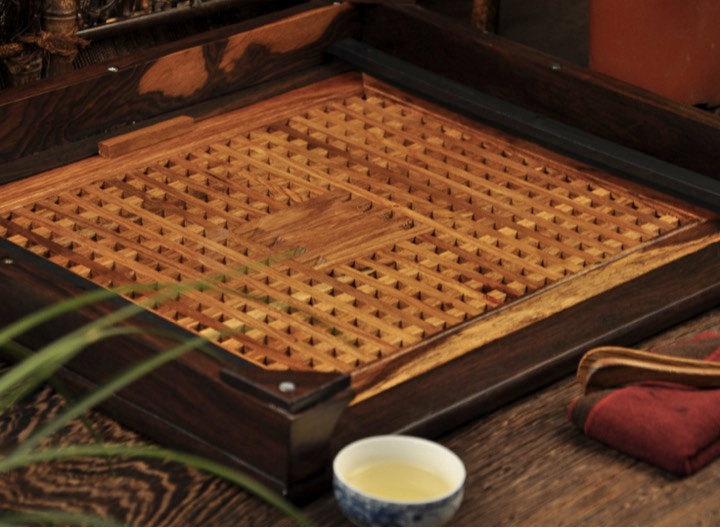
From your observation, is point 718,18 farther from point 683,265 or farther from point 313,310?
point 313,310

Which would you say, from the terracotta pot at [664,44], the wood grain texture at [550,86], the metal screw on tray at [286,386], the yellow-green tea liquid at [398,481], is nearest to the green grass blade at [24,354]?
the metal screw on tray at [286,386]

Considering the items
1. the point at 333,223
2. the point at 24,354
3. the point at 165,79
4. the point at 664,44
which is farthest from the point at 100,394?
the point at 664,44

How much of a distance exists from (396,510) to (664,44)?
6.95ft

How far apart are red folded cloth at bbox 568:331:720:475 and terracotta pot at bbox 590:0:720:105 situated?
5.55 feet

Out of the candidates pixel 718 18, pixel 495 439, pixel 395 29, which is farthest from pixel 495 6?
pixel 495 439

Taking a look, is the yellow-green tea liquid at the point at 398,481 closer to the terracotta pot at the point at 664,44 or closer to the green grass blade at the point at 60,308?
the green grass blade at the point at 60,308

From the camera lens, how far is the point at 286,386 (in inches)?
72.9

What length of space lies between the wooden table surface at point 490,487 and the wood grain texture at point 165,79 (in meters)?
0.70

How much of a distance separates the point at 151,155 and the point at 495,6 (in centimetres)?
142

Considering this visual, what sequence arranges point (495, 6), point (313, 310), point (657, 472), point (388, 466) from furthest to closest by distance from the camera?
point (495, 6), point (313, 310), point (657, 472), point (388, 466)

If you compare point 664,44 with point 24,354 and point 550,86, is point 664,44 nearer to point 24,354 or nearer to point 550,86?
point 550,86

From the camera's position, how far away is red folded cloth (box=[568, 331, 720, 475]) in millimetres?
1963

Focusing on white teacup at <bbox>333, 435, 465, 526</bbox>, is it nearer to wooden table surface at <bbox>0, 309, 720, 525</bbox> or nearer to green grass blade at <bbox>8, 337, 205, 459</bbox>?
wooden table surface at <bbox>0, 309, 720, 525</bbox>

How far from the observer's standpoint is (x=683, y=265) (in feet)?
7.68
